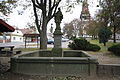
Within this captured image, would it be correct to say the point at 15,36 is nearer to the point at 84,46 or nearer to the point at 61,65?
the point at 84,46

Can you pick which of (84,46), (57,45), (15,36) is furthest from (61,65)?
(15,36)

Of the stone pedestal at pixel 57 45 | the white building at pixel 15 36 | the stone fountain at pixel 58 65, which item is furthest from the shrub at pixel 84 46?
the white building at pixel 15 36

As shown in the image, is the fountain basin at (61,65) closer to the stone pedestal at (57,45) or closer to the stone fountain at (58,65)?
the stone fountain at (58,65)

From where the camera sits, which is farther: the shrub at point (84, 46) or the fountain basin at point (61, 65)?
the shrub at point (84, 46)

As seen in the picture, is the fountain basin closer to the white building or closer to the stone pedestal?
the stone pedestal

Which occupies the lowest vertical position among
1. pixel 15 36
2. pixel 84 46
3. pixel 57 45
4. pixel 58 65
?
pixel 84 46

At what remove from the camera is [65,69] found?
24.4 feet

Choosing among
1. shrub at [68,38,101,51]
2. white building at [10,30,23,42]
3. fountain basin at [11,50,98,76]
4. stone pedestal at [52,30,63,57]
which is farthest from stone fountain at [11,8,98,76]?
white building at [10,30,23,42]

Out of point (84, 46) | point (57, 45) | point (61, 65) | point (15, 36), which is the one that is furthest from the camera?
point (15, 36)

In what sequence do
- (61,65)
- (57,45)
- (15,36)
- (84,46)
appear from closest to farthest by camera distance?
(61,65) < (57,45) < (84,46) < (15,36)

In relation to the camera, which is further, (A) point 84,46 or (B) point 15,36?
(B) point 15,36

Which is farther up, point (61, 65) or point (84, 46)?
point (61, 65)

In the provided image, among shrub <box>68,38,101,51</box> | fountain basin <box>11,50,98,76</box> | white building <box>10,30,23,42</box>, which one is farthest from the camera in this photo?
white building <box>10,30,23,42</box>

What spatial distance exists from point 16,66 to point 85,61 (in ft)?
10.5
